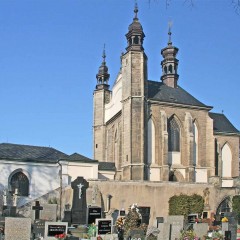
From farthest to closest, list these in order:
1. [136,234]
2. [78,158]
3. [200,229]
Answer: [78,158] < [200,229] < [136,234]

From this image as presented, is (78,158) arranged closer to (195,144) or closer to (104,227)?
(195,144)

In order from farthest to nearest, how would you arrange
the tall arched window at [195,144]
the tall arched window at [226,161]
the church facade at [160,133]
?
the tall arched window at [226,161] < the tall arched window at [195,144] < the church facade at [160,133]

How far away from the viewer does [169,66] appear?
60.3m

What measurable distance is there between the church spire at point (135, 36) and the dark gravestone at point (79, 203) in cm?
2182

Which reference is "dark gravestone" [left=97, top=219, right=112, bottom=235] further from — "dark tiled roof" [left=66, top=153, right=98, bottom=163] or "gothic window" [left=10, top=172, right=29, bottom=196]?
"dark tiled roof" [left=66, top=153, right=98, bottom=163]

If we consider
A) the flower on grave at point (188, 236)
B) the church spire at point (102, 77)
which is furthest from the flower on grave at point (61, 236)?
the church spire at point (102, 77)

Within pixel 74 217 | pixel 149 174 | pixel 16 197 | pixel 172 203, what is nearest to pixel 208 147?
pixel 149 174

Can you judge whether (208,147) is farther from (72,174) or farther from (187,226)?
(187,226)

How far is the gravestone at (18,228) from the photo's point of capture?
661 inches

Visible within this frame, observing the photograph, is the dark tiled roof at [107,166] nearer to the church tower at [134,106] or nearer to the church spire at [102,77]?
the church tower at [134,106]

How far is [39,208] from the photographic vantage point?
93.2ft

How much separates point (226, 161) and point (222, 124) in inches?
192

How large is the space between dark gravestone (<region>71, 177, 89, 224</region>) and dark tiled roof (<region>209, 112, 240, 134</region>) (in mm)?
26990

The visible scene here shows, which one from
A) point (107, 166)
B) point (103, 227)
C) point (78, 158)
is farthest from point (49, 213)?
point (107, 166)
